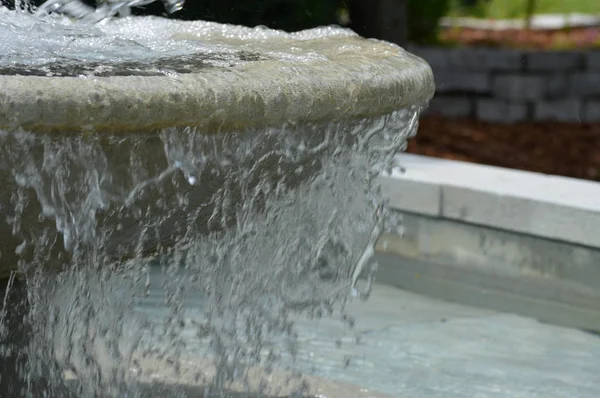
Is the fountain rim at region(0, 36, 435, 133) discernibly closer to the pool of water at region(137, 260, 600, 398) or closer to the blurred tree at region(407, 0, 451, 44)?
the pool of water at region(137, 260, 600, 398)

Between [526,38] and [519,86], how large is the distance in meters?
2.11

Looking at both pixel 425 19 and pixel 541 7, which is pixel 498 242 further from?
pixel 541 7

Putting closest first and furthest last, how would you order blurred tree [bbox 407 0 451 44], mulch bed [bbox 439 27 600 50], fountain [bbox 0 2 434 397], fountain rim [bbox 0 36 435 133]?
fountain rim [bbox 0 36 435 133] → fountain [bbox 0 2 434 397] → blurred tree [bbox 407 0 451 44] → mulch bed [bbox 439 27 600 50]

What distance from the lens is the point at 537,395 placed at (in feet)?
10.7

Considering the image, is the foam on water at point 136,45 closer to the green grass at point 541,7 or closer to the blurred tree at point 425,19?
the blurred tree at point 425,19

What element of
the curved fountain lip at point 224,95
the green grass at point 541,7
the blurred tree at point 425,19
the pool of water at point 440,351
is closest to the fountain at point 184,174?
the curved fountain lip at point 224,95

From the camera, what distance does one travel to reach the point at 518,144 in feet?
23.9

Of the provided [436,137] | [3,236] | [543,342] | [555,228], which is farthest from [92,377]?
[436,137]

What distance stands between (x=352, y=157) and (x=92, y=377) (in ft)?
2.98

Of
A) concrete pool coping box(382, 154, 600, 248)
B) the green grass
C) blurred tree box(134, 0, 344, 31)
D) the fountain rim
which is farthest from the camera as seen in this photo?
the green grass

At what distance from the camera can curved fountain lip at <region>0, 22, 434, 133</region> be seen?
5.57 ft

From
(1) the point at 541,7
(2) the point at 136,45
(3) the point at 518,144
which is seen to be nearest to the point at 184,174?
Result: (2) the point at 136,45

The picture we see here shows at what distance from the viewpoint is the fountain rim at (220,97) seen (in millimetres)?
1698

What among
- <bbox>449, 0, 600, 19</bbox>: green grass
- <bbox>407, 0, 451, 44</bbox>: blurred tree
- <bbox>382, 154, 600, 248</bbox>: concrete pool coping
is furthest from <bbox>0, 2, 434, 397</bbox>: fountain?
<bbox>449, 0, 600, 19</bbox>: green grass
